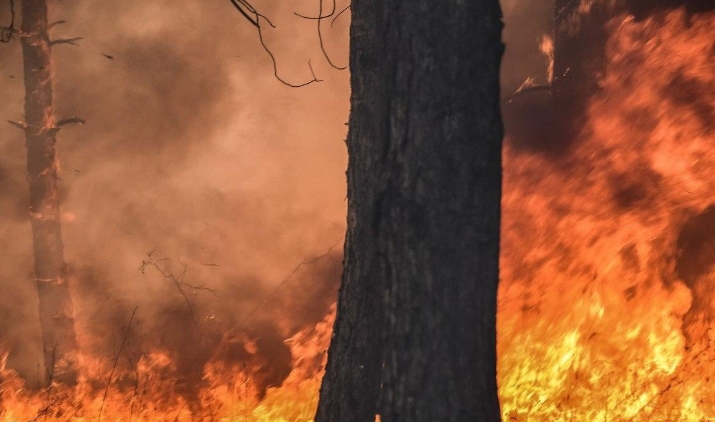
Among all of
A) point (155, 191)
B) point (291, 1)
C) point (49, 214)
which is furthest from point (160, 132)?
point (291, 1)

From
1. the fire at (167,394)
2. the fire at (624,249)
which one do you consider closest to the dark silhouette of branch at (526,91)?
the fire at (624,249)

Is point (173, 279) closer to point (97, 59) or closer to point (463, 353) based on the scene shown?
point (97, 59)

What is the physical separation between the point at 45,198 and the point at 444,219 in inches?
272

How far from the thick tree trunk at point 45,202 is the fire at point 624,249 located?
5570mm

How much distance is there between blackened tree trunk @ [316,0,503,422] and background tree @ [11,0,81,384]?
640 centimetres

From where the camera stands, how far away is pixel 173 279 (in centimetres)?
946

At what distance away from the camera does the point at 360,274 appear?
14.3 ft

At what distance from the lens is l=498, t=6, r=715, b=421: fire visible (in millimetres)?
6664

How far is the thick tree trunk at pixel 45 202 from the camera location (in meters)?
8.40

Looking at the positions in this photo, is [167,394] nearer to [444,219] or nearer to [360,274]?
[360,274]

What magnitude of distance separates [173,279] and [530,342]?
507 cm

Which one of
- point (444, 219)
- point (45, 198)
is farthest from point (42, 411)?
point (444, 219)

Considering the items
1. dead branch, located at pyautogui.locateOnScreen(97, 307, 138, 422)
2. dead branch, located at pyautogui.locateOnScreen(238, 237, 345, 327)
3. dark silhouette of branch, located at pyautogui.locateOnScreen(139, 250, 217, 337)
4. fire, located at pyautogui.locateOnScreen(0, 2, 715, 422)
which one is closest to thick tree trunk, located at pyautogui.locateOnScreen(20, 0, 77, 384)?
dead branch, located at pyautogui.locateOnScreen(97, 307, 138, 422)

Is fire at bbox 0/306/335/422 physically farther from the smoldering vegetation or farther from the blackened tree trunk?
the blackened tree trunk
